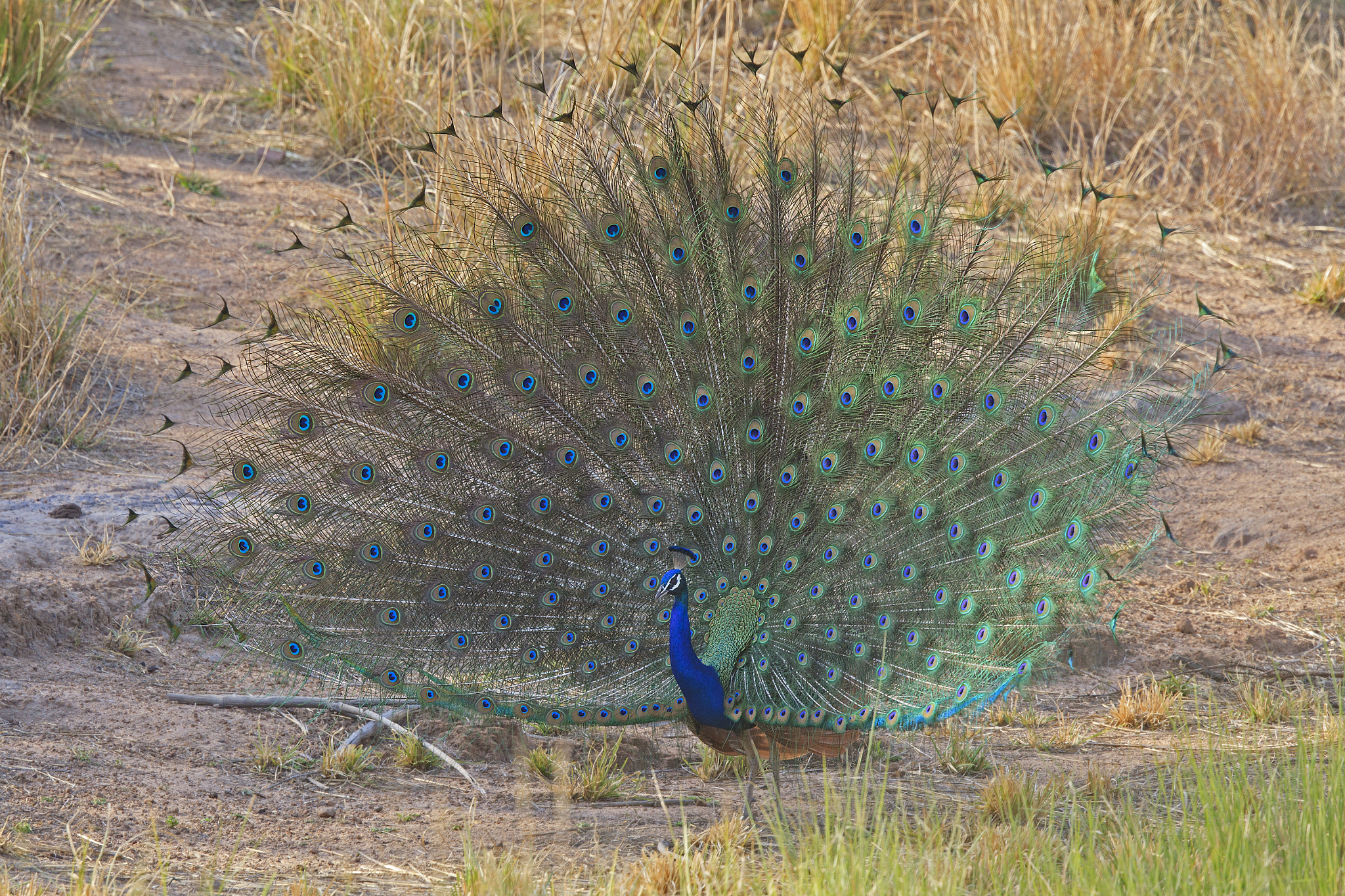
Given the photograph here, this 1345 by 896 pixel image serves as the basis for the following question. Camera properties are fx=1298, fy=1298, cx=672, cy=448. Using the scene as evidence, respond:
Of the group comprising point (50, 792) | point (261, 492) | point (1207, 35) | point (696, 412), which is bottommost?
point (50, 792)

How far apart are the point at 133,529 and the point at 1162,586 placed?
504 cm

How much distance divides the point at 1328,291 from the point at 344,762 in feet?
27.3

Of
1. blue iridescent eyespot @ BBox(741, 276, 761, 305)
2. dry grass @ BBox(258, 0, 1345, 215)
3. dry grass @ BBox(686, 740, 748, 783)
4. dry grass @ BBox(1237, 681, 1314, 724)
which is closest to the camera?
blue iridescent eyespot @ BBox(741, 276, 761, 305)

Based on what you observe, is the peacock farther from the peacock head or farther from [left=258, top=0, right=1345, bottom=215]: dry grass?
[left=258, top=0, right=1345, bottom=215]: dry grass

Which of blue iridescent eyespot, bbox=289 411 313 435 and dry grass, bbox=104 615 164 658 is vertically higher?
blue iridescent eyespot, bbox=289 411 313 435

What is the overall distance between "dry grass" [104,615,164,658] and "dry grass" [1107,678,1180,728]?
3951 millimetres

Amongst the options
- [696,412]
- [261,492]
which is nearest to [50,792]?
[261,492]

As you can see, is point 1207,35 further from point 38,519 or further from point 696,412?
point 38,519

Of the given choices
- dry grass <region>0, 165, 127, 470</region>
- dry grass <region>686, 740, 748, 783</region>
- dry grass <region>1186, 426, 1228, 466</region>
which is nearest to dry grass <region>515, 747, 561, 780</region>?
dry grass <region>686, 740, 748, 783</region>

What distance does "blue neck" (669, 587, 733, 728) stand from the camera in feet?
13.5

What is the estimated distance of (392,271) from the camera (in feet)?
13.9

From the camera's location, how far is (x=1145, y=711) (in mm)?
5363

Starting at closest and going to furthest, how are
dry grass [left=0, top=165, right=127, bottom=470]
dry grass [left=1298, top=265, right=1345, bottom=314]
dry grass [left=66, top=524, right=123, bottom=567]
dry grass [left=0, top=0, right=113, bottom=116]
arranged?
dry grass [left=66, top=524, right=123, bottom=567] → dry grass [left=0, top=165, right=127, bottom=470] → dry grass [left=0, top=0, right=113, bottom=116] → dry grass [left=1298, top=265, right=1345, bottom=314]

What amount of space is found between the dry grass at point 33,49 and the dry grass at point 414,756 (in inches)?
253
